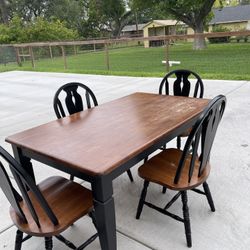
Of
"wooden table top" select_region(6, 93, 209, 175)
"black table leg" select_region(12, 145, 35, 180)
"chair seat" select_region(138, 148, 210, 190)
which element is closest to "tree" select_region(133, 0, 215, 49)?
"wooden table top" select_region(6, 93, 209, 175)

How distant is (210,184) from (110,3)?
32.4 metres

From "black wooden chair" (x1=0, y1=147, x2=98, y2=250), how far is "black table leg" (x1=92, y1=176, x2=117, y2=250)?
16 cm

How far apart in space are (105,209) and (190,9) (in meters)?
15.2

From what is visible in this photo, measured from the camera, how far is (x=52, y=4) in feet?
92.5

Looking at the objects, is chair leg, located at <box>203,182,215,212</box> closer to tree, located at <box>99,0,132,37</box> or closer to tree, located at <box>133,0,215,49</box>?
tree, located at <box>133,0,215,49</box>

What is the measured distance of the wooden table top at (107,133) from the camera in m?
1.46

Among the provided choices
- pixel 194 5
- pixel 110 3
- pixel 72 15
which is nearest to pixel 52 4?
pixel 72 15

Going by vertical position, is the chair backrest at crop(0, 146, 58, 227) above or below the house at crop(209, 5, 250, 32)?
below

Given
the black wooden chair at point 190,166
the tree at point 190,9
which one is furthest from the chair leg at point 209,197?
the tree at point 190,9

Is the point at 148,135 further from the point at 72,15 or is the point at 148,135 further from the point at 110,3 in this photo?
the point at 110,3

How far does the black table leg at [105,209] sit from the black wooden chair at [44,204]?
16cm

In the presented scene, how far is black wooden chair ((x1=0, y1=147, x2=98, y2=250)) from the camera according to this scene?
1354mm

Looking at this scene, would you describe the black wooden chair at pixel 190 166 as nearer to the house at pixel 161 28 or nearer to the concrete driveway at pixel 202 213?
the concrete driveway at pixel 202 213

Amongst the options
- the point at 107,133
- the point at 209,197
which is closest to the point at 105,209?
the point at 107,133
